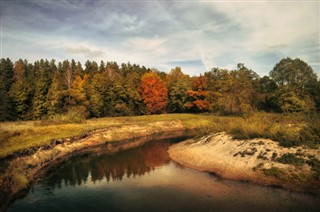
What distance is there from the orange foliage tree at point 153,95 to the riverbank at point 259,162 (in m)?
49.6

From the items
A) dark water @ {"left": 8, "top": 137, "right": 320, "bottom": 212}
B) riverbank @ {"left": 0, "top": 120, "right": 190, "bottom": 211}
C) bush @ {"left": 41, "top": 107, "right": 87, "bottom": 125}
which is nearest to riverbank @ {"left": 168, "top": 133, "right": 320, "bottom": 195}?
dark water @ {"left": 8, "top": 137, "right": 320, "bottom": 212}

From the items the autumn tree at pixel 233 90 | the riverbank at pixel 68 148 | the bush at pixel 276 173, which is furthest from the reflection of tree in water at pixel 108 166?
the autumn tree at pixel 233 90

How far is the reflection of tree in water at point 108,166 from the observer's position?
29.2m

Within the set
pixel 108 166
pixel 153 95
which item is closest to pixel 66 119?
pixel 108 166

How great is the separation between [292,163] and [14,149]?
30.8m

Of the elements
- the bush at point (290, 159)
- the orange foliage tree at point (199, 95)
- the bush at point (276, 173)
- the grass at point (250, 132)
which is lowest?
the bush at point (276, 173)

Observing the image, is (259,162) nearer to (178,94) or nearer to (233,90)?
(233,90)

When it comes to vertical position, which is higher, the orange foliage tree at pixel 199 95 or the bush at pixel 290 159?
the orange foliage tree at pixel 199 95

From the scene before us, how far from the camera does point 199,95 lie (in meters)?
87.3

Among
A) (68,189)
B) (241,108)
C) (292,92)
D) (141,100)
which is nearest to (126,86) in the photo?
(141,100)

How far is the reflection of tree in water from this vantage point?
29.2 metres

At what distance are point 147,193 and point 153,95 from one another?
64.2 meters

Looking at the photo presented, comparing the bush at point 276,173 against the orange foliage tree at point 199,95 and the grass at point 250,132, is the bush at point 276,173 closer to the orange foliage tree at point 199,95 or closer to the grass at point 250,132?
the grass at point 250,132

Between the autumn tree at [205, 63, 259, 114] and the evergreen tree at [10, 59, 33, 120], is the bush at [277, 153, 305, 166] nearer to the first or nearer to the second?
the autumn tree at [205, 63, 259, 114]
